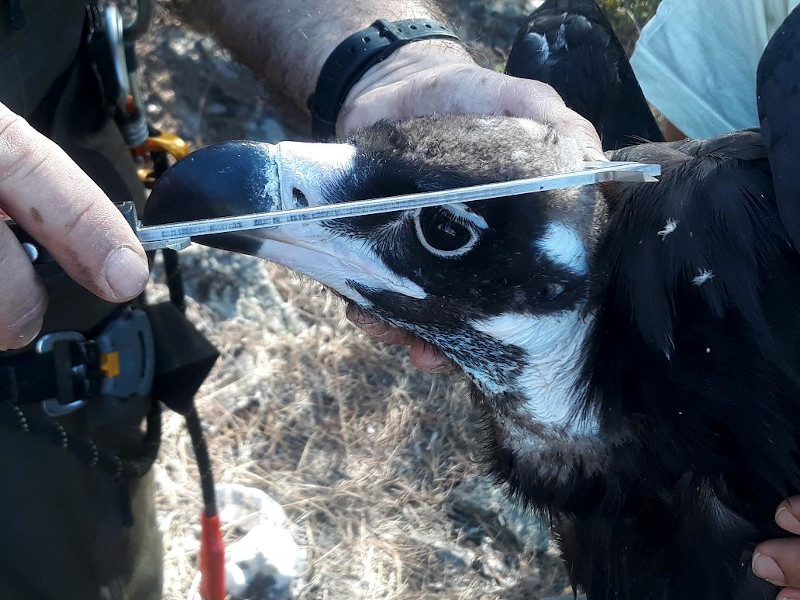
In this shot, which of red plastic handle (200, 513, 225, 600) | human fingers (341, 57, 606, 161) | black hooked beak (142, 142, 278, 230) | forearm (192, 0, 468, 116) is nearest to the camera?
black hooked beak (142, 142, 278, 230)

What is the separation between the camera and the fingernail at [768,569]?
168 cm

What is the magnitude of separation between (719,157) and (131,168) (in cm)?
164

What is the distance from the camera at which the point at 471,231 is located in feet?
4.99

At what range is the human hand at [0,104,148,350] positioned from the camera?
1157 millimetres

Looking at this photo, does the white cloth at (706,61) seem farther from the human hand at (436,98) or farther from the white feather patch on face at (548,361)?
the white feather patch on face at (548,361)

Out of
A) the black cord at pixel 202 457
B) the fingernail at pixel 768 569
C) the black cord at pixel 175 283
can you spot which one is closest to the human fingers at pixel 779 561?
the fingernail at pixel 768 569

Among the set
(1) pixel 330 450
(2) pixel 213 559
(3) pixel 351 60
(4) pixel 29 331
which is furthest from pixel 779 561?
(1) pixel 330 450

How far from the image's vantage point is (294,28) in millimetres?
2566

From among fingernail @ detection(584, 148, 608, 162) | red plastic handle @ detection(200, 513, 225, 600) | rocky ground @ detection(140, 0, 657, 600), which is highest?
fingernail @ detection(584, 148, 608, 162)

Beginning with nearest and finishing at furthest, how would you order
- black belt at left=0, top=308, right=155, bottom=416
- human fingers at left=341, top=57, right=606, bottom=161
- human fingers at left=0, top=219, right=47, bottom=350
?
human fingers at left=0, top=219, right=47, bottom=350, human fingers at left=341, top=57, right=606, bottom=161, black belt at left=0, top=308, right=155, bottom=416

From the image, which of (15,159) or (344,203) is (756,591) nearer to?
(344,203)

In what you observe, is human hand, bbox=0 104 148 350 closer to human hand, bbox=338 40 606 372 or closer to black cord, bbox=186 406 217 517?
human hand, bbox=338 40 606 372

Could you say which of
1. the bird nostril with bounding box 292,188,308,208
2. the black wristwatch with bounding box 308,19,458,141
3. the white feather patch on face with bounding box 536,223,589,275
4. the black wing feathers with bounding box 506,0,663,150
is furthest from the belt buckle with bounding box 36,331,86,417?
the black wing feathers with bounding box 506,0,663,150

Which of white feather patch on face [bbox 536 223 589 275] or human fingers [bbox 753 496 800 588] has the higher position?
white feather patch on face [bbox 536 223 589 275]
